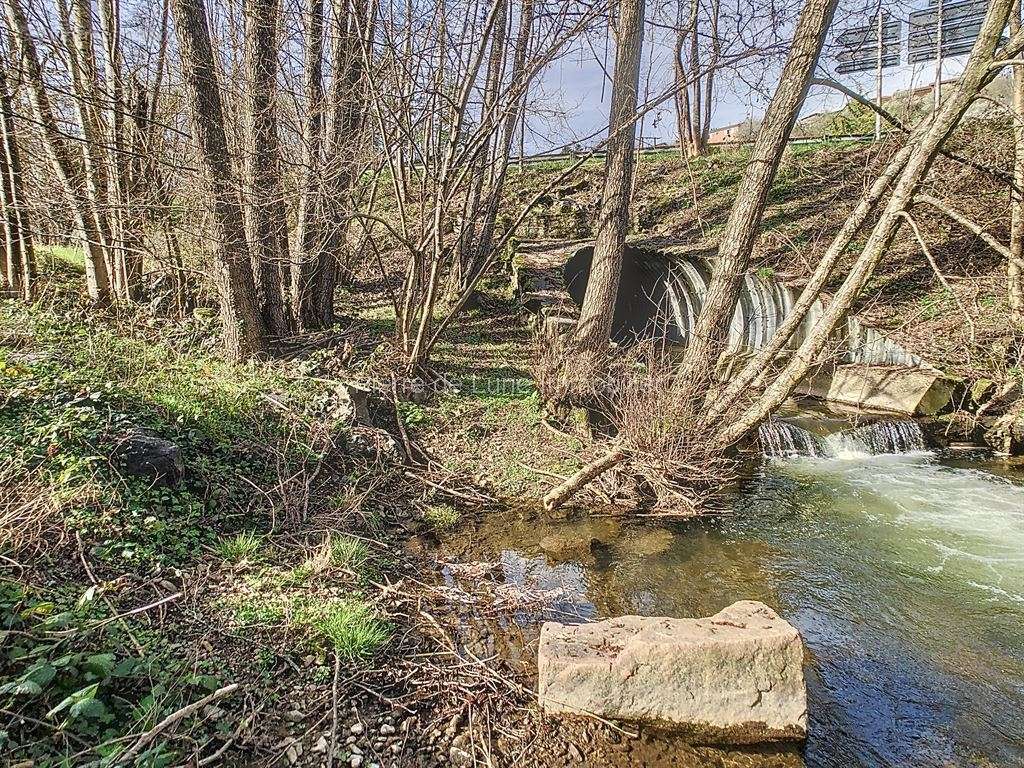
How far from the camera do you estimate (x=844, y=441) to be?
29.3 feet

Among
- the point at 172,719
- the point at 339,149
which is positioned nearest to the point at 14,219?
the point at 339,149

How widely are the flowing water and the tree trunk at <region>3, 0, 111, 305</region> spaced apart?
20.7 ft

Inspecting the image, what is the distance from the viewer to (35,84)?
21.2ft

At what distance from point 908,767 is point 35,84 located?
31.9 feet

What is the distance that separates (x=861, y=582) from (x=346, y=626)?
4.59 metres

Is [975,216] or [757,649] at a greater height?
[975,216]

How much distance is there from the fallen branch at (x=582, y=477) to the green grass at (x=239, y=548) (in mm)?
2955

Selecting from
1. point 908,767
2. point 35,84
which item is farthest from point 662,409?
Answer: point 35,84

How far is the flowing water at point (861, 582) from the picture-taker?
3766 mm

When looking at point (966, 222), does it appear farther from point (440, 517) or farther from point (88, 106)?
point (88, 106)

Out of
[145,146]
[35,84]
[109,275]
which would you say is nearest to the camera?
[35,84]

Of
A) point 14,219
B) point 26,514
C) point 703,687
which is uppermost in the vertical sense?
point 14,219

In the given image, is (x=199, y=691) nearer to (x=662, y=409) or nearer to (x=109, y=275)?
(x=662, y=409)

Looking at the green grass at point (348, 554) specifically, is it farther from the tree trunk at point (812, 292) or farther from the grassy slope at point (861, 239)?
the grassy slope at point (861, 239)
